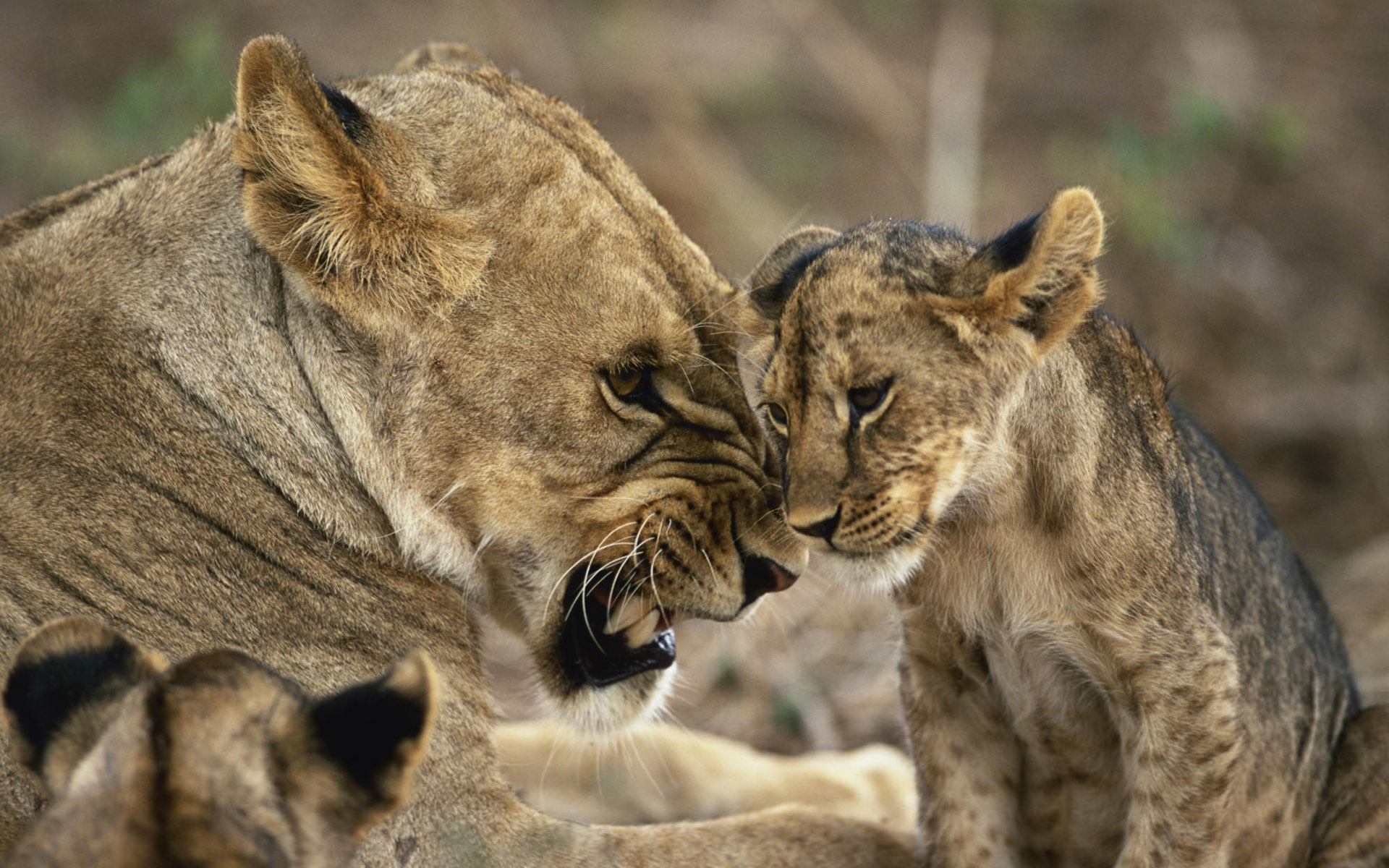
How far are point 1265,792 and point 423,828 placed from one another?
2.18 meters

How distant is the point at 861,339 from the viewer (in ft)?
11.0

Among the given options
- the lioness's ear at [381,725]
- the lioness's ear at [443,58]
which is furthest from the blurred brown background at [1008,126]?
the lioness's ear at [381,725]

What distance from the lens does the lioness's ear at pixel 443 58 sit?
441cm

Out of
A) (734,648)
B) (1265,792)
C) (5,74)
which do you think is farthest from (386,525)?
(5,74)

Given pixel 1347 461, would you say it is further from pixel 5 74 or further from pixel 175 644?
pixel 5 74

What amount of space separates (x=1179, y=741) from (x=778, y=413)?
127 centimetres

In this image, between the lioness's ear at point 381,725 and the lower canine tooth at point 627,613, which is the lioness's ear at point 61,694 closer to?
the lioness's ear at point 381,725

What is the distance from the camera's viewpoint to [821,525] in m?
3.27

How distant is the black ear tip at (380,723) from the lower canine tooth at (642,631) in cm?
162

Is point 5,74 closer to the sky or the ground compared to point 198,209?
closer to the sky

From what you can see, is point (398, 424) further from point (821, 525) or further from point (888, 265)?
point (888, 265)

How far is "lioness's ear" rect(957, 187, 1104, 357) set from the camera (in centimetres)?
331

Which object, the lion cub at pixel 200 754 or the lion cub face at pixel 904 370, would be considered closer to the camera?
the lion cub at pixel 200 754

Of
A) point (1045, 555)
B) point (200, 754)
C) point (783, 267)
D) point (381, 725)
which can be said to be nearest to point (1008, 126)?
point (783, 267)
